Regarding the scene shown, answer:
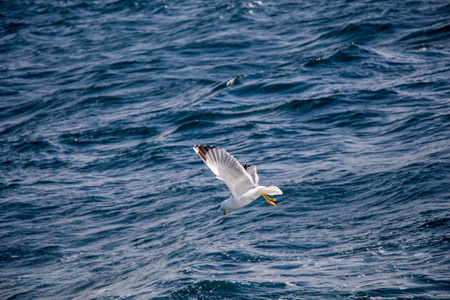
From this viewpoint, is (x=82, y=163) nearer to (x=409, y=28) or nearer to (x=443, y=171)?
(x=443, y=171)

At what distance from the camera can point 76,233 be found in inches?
493

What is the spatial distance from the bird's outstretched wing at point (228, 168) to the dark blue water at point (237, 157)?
1816mm

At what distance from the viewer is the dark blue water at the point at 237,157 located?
972 cm

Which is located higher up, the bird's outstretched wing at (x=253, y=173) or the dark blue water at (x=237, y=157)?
the bird's outstretched wing at (x=253, y=173)

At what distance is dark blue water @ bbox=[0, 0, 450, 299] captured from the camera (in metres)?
9.72

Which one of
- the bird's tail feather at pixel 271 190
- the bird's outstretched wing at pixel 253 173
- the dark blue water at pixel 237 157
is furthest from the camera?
the dark blue water at pixel 237 157

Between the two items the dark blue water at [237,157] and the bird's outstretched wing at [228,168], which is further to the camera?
the dark blue water at [237,157]

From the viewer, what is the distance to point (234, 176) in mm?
8156

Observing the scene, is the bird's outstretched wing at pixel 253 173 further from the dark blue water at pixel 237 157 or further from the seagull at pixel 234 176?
the dark blue water at pixel 237 157

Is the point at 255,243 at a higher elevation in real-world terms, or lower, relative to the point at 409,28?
lower

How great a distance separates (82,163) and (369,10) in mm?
15482

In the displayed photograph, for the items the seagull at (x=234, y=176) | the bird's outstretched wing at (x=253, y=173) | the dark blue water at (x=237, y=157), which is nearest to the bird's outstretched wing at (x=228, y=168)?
the seagull at (x=234, y=176)

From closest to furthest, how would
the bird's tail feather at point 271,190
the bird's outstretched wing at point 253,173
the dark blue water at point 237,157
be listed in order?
1. the bird's tail feather at point 271,190
2. the bird's outstretched wing at point 253,173
3. the dark blue water at point 237,157

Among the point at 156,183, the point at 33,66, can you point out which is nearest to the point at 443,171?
the point at 156,183
